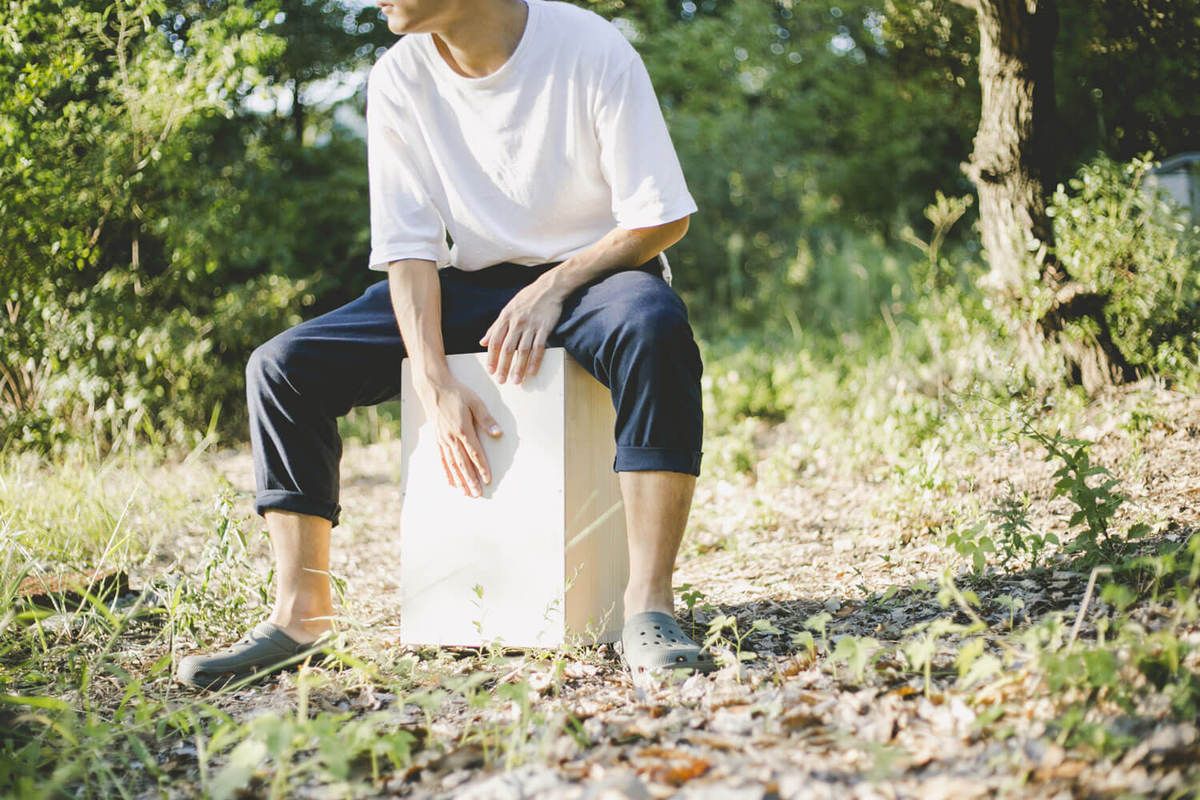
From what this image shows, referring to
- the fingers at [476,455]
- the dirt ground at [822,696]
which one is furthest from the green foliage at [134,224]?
the fingers at [476,455]

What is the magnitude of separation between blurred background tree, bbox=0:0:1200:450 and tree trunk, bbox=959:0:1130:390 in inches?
1.8

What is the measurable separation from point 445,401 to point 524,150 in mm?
588

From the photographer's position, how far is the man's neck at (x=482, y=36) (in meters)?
2.17

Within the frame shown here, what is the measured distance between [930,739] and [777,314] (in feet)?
21.4

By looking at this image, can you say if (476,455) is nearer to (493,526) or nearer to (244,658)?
(493,526)

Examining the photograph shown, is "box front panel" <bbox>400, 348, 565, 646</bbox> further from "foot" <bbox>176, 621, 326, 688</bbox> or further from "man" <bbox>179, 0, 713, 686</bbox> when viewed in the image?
"foot" <bbox>176, 621, 326, 688</bbox>

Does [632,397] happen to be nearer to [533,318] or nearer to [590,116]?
[533,318]

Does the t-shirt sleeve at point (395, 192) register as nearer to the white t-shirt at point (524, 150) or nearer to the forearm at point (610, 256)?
the white t-shirt at point (524, 150)

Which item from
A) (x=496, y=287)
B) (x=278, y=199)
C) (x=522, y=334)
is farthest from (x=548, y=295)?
(x=278, y=199)

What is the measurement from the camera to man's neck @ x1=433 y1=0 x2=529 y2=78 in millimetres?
2166

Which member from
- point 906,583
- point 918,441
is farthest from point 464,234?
point 918,441

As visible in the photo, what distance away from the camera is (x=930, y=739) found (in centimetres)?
139

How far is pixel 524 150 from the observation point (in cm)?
222

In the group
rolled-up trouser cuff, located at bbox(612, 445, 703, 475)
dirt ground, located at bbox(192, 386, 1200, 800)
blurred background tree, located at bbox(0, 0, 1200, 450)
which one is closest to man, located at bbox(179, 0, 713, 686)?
rolled-up trouser cuff, located at bbox(612, 445, 703, 475)
